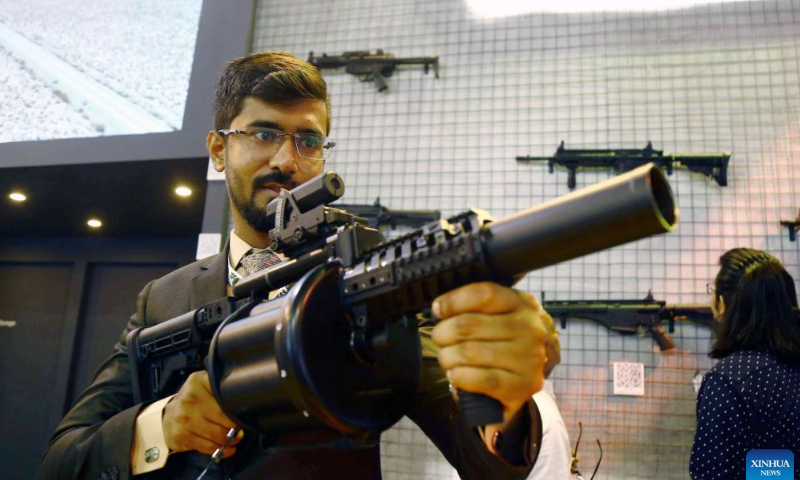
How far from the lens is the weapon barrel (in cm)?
55

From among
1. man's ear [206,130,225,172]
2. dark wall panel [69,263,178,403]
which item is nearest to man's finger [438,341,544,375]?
man's ear [206,130,225,172]

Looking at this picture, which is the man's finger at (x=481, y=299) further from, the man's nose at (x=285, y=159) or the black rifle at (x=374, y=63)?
the black rifle at (x=374, y=63)

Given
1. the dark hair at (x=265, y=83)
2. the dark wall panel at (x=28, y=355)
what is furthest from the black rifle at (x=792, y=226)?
the dark wall panel at (x=28, y=355)

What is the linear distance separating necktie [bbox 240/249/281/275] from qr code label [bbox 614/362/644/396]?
1984 mm

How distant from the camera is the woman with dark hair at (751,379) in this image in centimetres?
181

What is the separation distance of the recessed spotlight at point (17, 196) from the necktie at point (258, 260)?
2878 mm

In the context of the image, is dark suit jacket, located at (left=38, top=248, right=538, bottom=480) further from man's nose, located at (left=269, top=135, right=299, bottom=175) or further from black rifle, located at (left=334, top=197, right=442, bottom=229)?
black rifle, located at (left=334, top=197, right=442, bottom=229)

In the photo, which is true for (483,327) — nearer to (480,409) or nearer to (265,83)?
(480,409)

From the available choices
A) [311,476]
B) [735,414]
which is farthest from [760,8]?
[311,476]

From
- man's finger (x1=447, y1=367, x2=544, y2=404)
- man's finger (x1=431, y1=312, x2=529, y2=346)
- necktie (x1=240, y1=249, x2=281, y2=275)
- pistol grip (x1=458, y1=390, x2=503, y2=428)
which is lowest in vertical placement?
pistol grip (x1=458, y1=390, x2=503, y2=428)

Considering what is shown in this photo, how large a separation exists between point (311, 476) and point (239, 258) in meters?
0.53

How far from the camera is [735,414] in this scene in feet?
5.98

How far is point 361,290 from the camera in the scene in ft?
2.36

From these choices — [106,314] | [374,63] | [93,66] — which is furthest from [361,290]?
[106,314]
